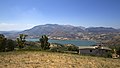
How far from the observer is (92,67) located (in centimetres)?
2473

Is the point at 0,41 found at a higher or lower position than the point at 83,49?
higher

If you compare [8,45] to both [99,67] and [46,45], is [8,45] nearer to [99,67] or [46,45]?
[46,45]

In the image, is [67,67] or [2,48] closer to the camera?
[67,67]

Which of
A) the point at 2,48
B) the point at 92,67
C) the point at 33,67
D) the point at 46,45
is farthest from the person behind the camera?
the point at 46,45

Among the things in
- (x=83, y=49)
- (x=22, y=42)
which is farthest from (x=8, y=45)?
(x=83, y=49)

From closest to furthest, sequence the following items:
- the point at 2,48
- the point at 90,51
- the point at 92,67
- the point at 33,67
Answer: the point at 33,67
the point at 92,67
the point at 2,48
the point at 90,51

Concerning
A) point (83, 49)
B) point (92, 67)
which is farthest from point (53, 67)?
point (83, 49)

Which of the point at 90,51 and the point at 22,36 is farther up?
the point at 22,36

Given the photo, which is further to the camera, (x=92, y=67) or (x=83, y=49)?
A: (x=83, y=49)

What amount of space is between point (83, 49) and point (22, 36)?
24003 mm

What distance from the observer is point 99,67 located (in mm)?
25312

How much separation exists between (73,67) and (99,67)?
438 centimetres

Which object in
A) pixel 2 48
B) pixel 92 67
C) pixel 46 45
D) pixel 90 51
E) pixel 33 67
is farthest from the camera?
pixel 46 45

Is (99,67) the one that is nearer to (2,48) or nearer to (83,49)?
(83,49)
